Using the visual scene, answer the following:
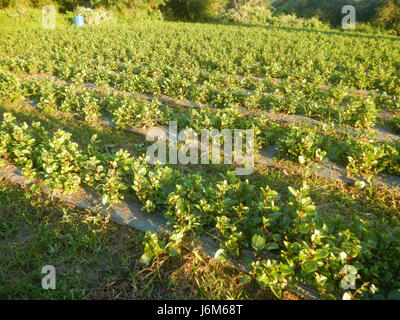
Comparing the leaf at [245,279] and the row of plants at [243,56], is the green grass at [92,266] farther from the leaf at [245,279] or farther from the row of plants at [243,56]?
the row of plants at [243,56]

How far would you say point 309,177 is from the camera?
3.88 m

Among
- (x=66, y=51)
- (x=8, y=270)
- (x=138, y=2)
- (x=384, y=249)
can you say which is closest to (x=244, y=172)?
(x=384, y=249)

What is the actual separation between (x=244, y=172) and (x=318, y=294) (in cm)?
208

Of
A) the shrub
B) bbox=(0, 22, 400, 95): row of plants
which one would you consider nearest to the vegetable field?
bbox=(0, 22, 400, 95): row of plants

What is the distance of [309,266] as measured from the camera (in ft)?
7.27

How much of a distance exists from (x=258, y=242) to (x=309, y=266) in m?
0.48

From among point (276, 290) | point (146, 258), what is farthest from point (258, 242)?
point (146, 258)

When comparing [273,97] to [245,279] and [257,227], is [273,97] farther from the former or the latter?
[245,279]

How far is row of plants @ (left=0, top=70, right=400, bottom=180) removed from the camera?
3.81 meters

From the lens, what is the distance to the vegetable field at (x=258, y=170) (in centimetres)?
234

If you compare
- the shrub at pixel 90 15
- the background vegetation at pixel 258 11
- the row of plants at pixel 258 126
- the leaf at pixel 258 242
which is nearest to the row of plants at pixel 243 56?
the row of plants at pixel 258 126

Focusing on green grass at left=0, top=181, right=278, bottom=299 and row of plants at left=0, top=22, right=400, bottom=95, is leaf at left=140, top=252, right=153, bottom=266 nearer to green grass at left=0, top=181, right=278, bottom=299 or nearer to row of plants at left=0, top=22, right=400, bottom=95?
green grass at left=0, top=181, right=278, bottom=299

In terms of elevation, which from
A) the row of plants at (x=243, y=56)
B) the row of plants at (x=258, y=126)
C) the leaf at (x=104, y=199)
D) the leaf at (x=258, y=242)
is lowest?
the leaf at (x=258, y=242)
